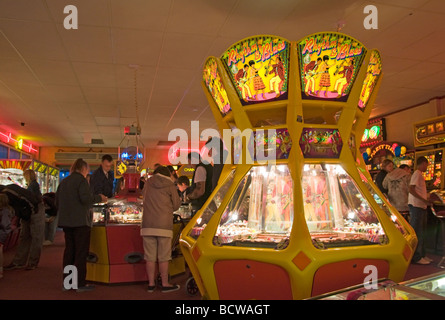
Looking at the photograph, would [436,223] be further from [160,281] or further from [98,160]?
[98,160]

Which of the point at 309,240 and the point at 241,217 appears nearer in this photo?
the point at 309,240

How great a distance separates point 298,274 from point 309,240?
24 cm

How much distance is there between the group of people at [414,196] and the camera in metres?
5.25

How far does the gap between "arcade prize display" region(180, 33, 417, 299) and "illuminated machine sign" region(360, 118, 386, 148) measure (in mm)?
6771

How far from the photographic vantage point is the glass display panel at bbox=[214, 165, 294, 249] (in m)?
3.15

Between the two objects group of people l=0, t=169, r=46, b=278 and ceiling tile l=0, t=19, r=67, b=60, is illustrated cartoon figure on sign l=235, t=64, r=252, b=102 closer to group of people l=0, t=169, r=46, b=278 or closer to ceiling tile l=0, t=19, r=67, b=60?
ceiling tile l=0, t=19, r=67, b=60

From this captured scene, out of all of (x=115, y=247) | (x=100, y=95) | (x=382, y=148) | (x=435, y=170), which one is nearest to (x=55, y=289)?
(x=115, y=247)

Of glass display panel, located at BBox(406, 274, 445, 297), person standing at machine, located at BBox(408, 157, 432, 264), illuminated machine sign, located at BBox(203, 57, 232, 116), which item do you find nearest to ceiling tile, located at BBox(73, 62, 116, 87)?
illuminated machine sign, located at BBox(203, 57, 232, 116)

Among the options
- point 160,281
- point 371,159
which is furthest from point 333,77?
point 371,159

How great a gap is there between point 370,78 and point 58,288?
4.10 m

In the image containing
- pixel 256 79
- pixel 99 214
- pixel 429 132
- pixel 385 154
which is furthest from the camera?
pixel 385 154

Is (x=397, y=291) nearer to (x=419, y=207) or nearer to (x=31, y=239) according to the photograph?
(x=419, y=207)

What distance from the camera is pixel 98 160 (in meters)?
15.8

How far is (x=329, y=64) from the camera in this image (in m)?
2.75
